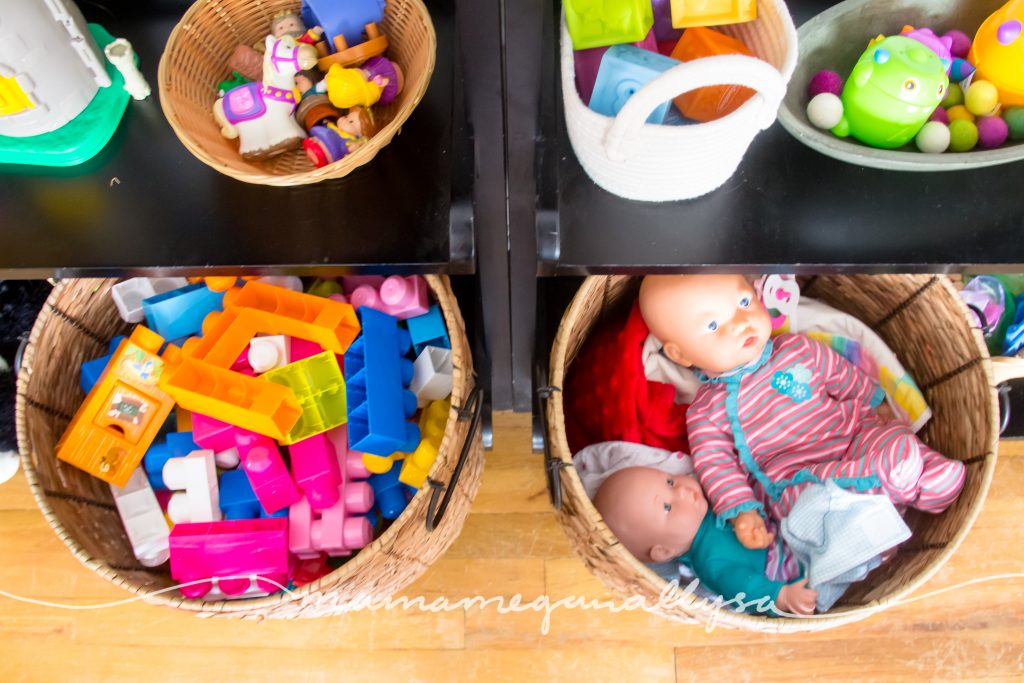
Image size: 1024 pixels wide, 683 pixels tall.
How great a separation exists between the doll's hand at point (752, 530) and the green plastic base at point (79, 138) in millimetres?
844

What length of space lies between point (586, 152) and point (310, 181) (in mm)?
263

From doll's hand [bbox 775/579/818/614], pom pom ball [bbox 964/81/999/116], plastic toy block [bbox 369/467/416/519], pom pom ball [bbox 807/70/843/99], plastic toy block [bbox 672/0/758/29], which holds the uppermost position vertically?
plastic toy block [bbox 672/0/758/29]

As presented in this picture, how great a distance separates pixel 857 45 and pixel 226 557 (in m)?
0.91

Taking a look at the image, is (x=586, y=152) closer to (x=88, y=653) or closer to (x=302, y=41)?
(x=302, y=41)

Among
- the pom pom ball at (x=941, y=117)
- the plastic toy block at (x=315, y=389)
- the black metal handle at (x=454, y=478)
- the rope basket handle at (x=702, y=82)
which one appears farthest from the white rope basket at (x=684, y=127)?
the plastic toy block at (x=315, y=389)

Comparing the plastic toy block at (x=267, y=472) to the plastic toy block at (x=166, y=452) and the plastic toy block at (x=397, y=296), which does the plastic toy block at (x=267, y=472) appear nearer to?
the plastic toy block at (x=166, y=452)

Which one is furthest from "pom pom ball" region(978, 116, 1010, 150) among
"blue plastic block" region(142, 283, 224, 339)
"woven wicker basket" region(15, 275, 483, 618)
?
"blue plastic block" region(142, 283, 224, 339)

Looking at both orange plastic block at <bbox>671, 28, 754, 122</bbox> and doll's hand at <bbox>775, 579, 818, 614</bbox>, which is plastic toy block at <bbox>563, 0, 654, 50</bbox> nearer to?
orange plastic block at <bbox>671, 28, 754, 122</bbox>

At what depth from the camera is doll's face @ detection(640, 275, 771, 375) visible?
0.94 meters

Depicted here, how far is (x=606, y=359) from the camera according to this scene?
1061mm

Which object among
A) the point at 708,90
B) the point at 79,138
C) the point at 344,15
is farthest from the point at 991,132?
the point at 79,138

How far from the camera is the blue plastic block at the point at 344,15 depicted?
2.52ft

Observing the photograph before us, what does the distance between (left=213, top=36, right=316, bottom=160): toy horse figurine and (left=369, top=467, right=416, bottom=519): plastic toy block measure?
0.45 meters

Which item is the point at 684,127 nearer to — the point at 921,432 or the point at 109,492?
the point at 921,432
